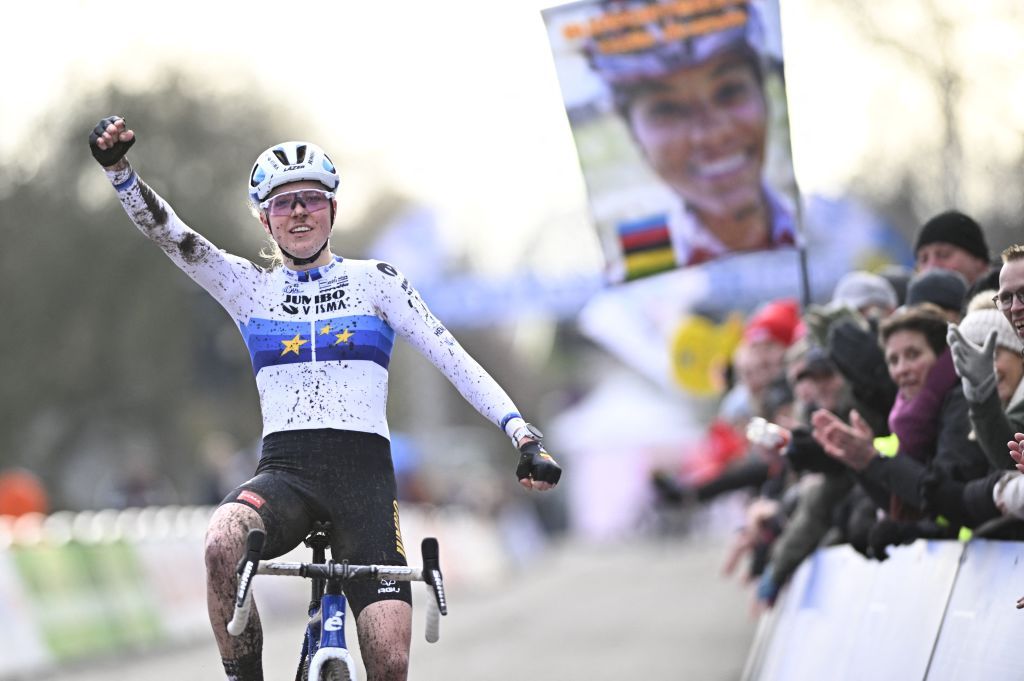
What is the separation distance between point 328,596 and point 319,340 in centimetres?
93

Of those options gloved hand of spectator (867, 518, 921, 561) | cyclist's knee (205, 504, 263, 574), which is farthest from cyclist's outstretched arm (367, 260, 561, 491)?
gloved hand of spectator (867, 518, 921, 561)

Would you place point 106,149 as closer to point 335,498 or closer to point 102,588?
point 335,498

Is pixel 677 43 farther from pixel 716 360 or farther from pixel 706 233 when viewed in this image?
pixel 716 360

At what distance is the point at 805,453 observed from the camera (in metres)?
8.62

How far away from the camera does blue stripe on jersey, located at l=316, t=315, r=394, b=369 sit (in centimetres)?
707

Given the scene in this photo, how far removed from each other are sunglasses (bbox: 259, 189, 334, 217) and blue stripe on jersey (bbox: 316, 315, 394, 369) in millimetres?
399

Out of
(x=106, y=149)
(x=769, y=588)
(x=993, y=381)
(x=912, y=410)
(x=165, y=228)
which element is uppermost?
(x=106, y=149)

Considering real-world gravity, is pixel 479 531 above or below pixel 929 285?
below

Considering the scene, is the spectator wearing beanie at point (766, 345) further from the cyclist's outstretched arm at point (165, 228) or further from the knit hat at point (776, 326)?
the cyclist's outstretched arm at point (165, 228)

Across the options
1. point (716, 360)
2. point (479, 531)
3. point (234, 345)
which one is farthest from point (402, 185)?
point (716, 360)

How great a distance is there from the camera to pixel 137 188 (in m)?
7.06

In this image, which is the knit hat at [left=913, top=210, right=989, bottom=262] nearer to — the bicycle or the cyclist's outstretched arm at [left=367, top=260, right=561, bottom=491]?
the cyclist's outstretched arm at [left=367, top=260, right=561, bottom=491]

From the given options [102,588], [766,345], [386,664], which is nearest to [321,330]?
[386,664]

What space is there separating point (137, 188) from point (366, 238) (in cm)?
5214
